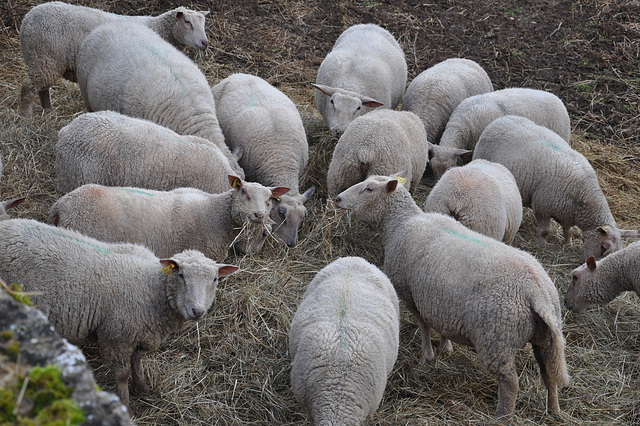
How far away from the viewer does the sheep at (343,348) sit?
149 inches

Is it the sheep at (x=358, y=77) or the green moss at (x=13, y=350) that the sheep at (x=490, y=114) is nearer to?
the sheep at (x=358, y=77)

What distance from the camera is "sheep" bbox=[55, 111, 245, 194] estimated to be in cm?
589

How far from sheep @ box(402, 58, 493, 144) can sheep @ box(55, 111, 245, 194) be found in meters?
3.22

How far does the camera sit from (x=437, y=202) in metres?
5.92

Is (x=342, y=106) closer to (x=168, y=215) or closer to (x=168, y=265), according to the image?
(x=168, y=215)

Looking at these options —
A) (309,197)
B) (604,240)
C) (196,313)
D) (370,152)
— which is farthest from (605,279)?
(196,313)

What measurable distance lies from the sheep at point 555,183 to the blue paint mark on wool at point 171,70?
334 centimetres

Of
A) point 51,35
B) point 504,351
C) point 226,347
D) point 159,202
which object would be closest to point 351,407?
point 504,351

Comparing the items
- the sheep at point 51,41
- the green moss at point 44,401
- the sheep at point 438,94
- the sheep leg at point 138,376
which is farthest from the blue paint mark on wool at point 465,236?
the sheep at point 51,41

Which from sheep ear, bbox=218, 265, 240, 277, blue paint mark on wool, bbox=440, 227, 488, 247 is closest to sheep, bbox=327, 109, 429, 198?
blue paint mark on wool, bbox=440, 227, 488, 247

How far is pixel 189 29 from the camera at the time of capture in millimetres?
8383

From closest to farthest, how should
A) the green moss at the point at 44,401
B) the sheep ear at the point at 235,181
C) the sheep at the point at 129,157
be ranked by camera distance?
the green moss at the point at 44,401 < the sheep ear at the point at 235,181 < the sheep at the point at 129,157

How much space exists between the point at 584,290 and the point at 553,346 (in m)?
1.82

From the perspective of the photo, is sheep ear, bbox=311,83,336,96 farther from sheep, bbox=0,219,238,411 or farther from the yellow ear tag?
the yellow ear tag
